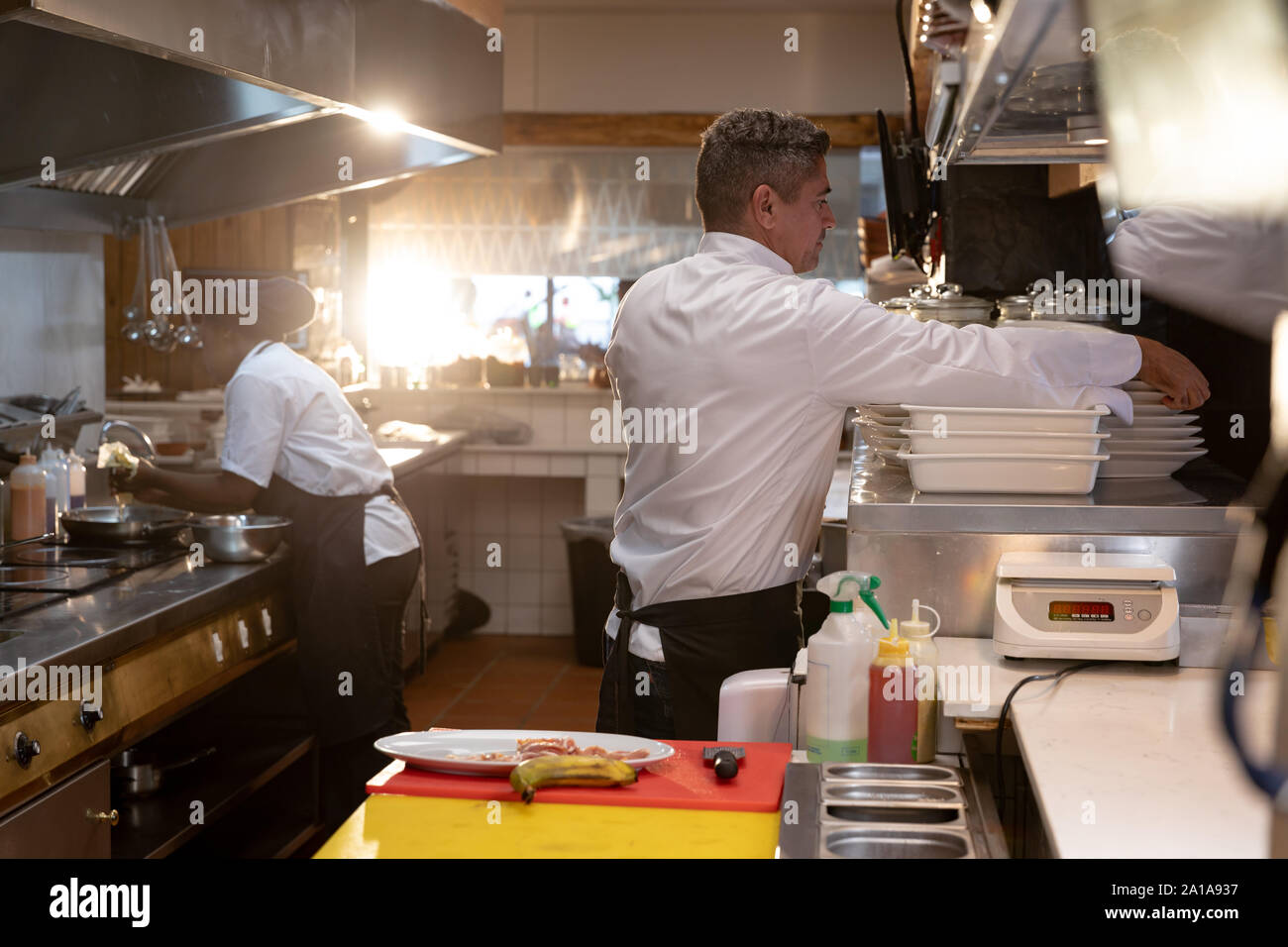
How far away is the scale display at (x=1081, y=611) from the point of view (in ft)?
6.60

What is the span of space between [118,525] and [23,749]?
1.33 m

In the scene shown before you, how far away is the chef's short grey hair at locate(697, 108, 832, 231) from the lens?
251 cm

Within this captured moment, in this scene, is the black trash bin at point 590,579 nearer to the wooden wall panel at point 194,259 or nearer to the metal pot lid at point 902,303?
the wooden wall panel at point 194,259

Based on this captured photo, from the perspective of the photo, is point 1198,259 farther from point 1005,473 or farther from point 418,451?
point 418,451

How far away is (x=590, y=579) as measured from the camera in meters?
6.25

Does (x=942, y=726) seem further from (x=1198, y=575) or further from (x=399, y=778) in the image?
(x=399, y=778)

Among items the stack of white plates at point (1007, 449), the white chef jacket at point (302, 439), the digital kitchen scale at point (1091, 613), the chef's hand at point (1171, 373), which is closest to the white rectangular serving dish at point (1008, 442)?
the stack of white plates at point (1007, 449)

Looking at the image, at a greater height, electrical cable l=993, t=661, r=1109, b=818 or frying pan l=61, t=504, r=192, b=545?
frying pan l=61, t=504, r=192, b=545

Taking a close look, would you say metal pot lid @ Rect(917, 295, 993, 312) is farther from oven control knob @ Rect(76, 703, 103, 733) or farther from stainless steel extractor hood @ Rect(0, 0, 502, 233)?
oven control knob @ Rect(76, 703, 103, 733)

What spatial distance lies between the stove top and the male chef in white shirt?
123 cm

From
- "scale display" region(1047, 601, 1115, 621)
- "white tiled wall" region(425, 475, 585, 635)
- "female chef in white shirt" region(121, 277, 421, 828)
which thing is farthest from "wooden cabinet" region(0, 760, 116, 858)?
"white tiled wall" region(425, 475, 585, 635)

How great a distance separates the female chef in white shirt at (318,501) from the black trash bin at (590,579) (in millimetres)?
2213
